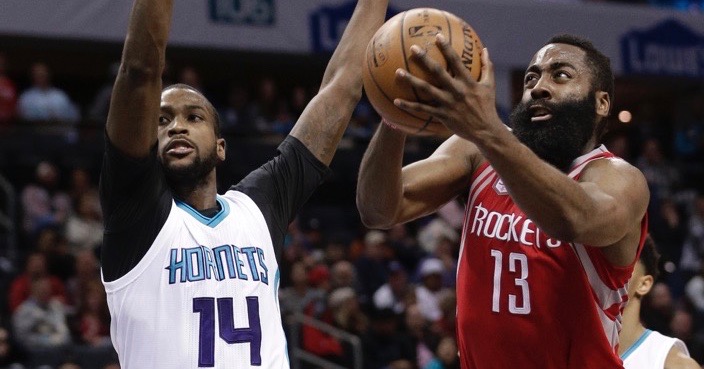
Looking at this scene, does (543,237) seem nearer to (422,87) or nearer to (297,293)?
(422,87)

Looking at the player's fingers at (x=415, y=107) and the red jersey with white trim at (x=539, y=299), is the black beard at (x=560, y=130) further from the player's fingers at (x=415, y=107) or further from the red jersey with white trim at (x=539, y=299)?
the player's fingers at (x=415, y=107)

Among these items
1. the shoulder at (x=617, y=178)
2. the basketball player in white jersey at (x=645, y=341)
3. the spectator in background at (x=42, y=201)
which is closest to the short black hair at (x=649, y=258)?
the basketball player in white jersey at (x=645, y=341)

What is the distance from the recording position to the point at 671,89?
811 inches

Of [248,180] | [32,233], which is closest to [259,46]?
[32,233]

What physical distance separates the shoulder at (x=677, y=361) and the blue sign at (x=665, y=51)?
13535mm

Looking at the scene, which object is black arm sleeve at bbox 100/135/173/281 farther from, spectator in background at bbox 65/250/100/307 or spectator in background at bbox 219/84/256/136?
spectator in background at bbox 219/84/256/136

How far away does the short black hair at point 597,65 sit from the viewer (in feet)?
13.3

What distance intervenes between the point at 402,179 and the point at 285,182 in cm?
58

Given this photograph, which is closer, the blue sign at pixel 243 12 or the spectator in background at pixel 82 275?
the spectator in background at pixel 82 275

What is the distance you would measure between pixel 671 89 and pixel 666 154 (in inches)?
100

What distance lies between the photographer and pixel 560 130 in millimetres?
3961

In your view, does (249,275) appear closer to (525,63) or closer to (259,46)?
(259,46)

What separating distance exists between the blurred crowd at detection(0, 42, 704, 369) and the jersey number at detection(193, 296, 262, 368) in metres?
5.34

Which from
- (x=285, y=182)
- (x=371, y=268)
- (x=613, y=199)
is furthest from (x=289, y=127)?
(x=613, y=199)
